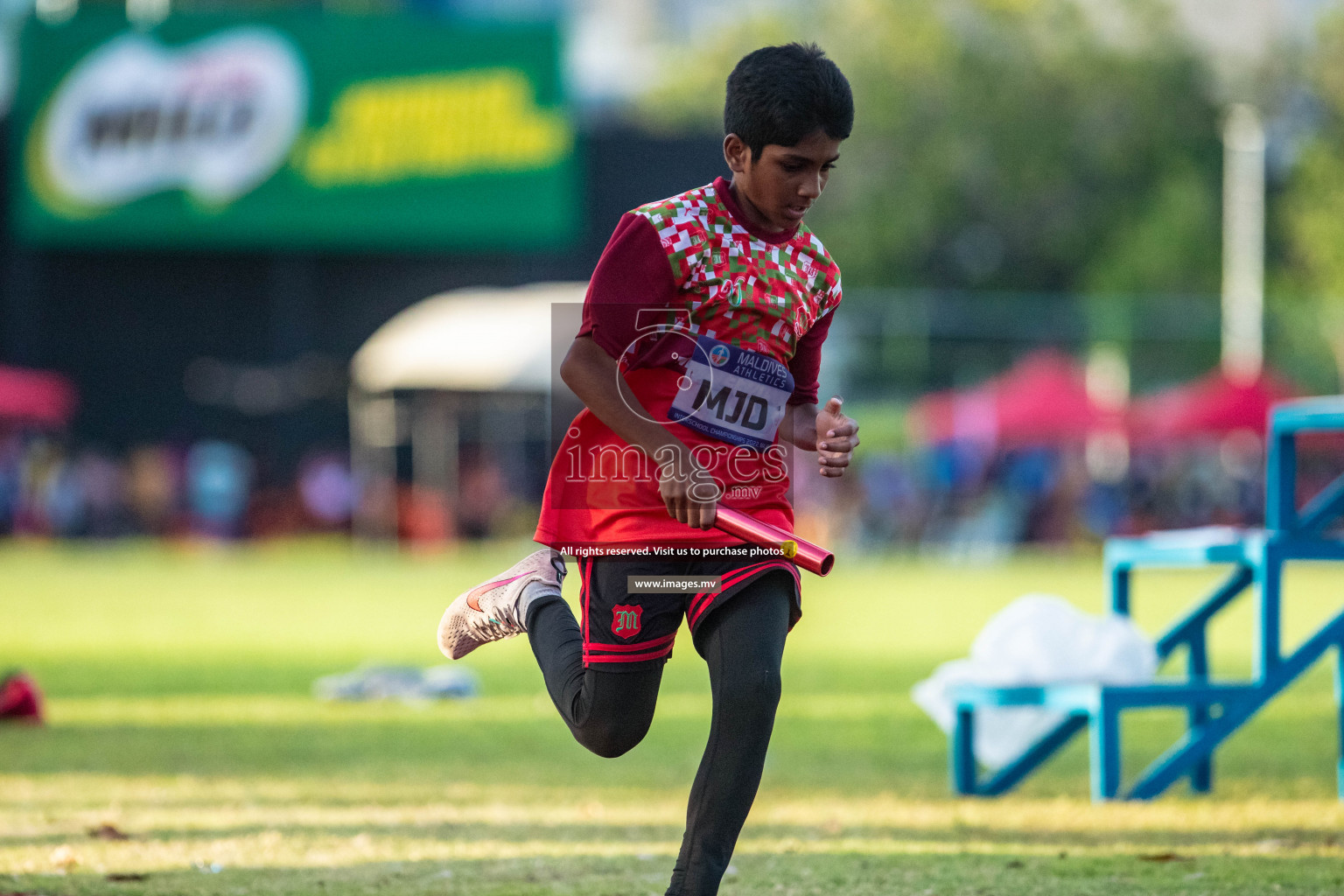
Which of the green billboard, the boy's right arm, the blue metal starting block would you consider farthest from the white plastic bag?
the green billboard

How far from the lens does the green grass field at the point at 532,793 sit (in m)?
4.86

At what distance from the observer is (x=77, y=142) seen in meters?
31.4

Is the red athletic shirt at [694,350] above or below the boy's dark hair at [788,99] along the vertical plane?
below

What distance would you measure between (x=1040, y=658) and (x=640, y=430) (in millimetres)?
3141

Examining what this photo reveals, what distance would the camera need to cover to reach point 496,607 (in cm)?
443

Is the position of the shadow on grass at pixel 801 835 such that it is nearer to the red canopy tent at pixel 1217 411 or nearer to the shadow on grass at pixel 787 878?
the shadow on grass at pixel 787 878

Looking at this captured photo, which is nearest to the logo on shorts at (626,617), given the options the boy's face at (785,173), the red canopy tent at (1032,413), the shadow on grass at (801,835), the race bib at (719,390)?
the race bib at (719,390)

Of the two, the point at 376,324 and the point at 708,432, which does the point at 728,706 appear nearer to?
the point at 708,432

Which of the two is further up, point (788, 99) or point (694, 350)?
point (788, 99)

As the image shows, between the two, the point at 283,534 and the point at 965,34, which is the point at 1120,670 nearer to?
the point at 283,534

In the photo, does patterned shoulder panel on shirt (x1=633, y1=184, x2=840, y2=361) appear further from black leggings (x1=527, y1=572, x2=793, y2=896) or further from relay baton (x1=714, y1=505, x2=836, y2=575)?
black leggings (x1=527, y1=572, x2=793, y2=896)

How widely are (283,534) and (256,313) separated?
14.4 feet

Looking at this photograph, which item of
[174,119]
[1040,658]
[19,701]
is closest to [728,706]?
[1040,658]

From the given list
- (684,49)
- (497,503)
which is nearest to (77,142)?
(497,503)
